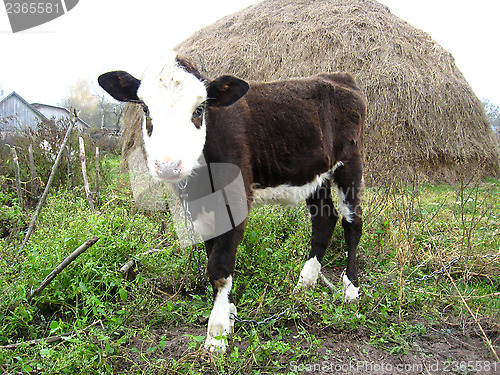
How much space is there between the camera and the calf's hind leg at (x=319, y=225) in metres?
3.56

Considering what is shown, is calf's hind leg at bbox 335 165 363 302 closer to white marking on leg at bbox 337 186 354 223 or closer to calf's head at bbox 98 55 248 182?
white marking on leg at bbox 337 186 354 223

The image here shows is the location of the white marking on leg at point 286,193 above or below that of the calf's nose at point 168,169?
below

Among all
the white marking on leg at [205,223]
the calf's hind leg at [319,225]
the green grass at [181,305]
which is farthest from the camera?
the calf's hind leg at [319,225]

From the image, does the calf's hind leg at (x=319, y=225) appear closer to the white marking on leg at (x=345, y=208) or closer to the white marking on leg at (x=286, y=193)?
the white marking on leg at (x=345, y=208)

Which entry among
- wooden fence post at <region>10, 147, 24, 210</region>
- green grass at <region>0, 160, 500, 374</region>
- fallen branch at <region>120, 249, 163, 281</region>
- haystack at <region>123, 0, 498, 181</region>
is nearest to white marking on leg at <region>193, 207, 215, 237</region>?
green grass at <region>0, 160, 500, 374</region>

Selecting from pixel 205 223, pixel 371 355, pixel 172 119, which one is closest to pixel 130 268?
pixel 205 223

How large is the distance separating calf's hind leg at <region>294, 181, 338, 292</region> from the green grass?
157 mm

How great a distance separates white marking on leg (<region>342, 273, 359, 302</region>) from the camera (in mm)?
3177

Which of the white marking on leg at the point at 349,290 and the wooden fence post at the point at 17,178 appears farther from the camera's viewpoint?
the wooden fence post at the point at 17,178

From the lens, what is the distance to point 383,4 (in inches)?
443

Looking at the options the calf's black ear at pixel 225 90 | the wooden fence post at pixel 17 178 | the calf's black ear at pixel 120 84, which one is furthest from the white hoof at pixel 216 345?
the wooden fence post at pixel 17 178

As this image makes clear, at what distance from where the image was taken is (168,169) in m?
2.09

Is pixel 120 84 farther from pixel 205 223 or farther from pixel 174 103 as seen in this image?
pixel 205 223

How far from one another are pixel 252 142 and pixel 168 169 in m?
0.97
